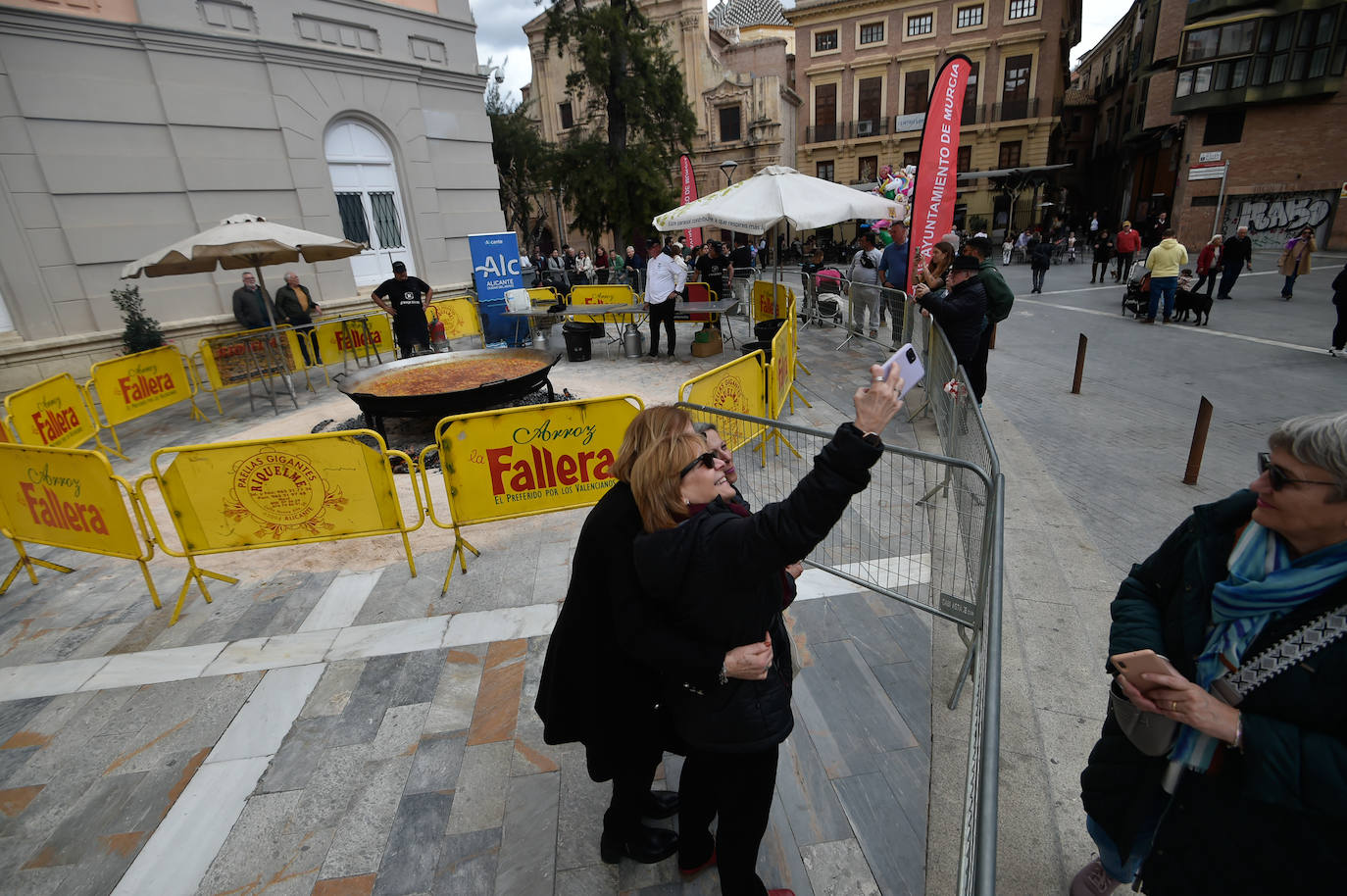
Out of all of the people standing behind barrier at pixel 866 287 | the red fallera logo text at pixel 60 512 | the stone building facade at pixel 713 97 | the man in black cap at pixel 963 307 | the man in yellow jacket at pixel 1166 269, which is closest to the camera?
the red fallera logo text at pixel 60 512

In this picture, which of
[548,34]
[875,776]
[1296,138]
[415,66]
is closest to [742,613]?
[875,776]

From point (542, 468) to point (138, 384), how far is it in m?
7.29

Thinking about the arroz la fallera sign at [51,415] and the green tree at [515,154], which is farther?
the green tree at [515,154]

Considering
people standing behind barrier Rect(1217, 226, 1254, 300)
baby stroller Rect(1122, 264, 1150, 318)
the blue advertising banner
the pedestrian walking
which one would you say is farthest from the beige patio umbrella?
people standing behind barrier Rect(1217, 226, 1254, 300)

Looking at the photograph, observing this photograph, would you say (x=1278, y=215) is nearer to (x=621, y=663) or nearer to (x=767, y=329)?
(x=767, y=329)

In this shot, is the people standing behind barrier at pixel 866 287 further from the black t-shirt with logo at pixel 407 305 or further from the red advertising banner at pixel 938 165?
the black t-shirt with logo at pixel 407 305

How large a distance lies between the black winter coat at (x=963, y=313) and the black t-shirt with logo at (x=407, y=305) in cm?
790

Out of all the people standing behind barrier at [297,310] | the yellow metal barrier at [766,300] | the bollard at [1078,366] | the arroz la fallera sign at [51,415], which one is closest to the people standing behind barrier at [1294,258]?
the bollard at [1078,366]

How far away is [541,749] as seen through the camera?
311cm

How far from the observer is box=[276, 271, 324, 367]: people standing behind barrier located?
35.1 ft

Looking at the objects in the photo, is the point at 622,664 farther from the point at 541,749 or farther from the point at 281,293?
the point at 281,293

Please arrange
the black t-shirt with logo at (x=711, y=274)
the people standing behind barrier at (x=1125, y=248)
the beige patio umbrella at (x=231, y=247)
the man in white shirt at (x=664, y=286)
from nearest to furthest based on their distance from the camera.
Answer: the beige patio umbrella at (x=231, y=247)
the man in white shirt at (x=664, y=286)
the black t-shirt with logo at (x=711, y=274)
the people standing behind barrier at (x=1125, y=248)

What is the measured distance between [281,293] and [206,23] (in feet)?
17.2

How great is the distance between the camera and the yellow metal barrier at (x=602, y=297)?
13352 mm
